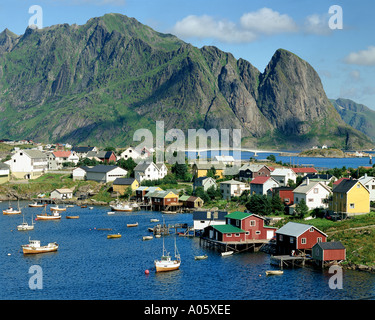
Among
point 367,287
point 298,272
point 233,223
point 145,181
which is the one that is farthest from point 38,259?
point 145,181

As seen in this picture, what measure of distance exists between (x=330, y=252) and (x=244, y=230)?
12.5m

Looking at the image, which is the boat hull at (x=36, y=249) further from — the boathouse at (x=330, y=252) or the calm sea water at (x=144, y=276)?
the boathouse at (x=330, y=252)

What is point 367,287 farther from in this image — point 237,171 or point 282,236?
point 237,171

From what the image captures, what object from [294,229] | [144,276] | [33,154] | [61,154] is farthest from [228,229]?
[61,154]

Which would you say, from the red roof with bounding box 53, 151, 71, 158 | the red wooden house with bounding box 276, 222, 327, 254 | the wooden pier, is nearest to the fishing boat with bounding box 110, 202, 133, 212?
the wooden pier

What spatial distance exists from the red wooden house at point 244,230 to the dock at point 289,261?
27.4 ft

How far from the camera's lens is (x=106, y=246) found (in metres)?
56.5

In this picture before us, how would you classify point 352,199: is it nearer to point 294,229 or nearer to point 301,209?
point 301,209

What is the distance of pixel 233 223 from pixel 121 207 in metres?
33.8

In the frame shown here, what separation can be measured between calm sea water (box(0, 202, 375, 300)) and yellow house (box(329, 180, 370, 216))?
13896 mm

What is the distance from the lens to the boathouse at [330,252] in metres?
44.6

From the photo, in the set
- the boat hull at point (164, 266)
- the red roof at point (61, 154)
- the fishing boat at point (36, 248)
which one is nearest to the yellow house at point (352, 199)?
the boat hull at point (164, 266)

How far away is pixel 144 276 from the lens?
42.7 meters
